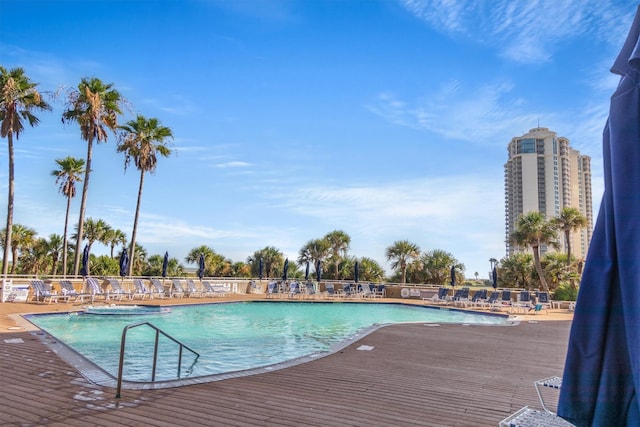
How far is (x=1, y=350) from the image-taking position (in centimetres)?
647

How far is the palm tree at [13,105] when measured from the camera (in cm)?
1930

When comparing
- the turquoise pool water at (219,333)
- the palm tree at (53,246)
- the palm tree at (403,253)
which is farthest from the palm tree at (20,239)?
the palm tree at (403,253)

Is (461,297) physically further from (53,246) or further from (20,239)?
(20,239)

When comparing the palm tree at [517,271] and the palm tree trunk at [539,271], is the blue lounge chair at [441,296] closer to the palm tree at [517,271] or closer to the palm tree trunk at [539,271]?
the palm tree trunk at [539,271]

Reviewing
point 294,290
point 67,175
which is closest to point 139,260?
point 67,175

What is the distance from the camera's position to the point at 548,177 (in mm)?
96375

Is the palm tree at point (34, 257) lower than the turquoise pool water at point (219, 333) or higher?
higher

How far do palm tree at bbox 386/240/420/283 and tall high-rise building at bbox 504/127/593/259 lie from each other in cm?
6864

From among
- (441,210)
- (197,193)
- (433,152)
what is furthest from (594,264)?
(197,193)

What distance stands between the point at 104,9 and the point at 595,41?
12.1 meters

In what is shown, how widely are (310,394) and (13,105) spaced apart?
21171 mm

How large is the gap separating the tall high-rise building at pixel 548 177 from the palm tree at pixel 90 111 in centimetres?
8744

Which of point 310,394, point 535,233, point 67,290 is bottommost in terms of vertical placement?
point 310,394

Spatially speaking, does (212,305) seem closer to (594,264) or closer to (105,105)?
(105,105)
